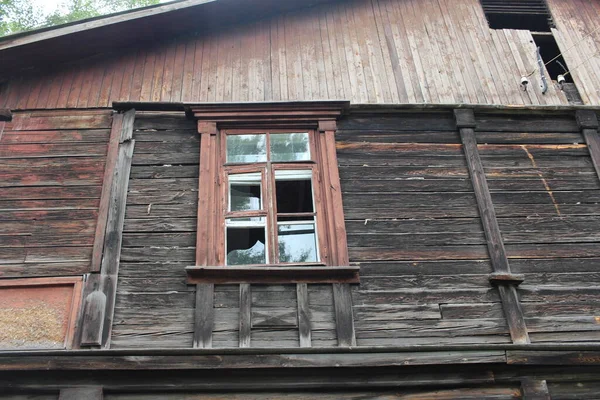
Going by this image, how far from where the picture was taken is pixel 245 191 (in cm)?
627

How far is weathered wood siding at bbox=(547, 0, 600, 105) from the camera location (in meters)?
7.53

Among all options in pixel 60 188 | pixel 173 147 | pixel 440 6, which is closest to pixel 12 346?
pixel 60 188

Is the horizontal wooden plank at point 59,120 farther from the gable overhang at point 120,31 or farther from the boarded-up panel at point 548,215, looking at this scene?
the boarded-up panel at point 548,215

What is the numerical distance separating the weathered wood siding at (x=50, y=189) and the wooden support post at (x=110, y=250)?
156mm

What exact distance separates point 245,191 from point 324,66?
6.71 feet

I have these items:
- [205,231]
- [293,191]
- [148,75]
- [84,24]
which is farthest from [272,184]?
[84,24]

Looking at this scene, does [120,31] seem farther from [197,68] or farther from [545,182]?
[545,182]

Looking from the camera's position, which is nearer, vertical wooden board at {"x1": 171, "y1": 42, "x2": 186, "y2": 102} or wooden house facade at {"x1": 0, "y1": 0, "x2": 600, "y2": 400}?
wooden house facade at {"x1": 0, "y1": 0, "x2": 600, "y2": 400}

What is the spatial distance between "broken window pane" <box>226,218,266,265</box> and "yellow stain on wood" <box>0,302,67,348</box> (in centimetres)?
169

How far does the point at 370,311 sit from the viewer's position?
18.0 ft

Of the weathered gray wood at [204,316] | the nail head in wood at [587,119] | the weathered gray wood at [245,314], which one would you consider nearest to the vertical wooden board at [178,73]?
the weathered gray wood at [204,316]

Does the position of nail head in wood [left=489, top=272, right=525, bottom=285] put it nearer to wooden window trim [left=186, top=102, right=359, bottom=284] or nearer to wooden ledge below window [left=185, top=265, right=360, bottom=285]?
wooden window trim [left=186, top=102, right=359, bottom=284]

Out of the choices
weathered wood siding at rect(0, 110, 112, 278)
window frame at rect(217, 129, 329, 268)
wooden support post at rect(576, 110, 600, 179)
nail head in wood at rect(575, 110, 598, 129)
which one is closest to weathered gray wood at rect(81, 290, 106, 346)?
weathered wood siding at rect(0, 110, 112, 278)

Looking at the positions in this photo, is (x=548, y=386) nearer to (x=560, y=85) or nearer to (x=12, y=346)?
(x=560, y=85)
